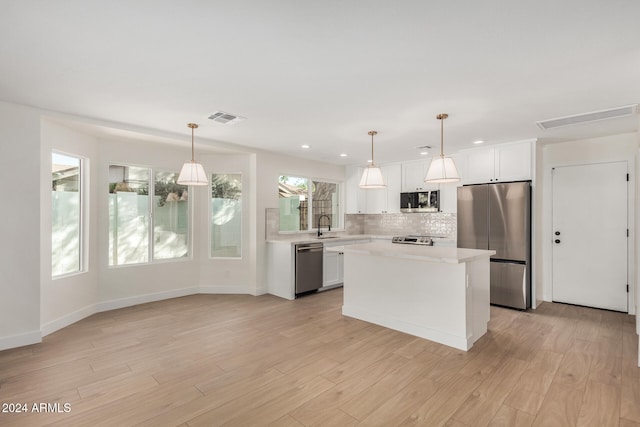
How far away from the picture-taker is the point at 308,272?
5.46 metres

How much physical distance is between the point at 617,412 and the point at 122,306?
→ 18.3 feet

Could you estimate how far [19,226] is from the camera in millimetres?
3361

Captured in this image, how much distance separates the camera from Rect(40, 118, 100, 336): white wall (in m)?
3.67

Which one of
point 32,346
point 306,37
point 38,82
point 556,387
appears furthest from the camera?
point 32,346

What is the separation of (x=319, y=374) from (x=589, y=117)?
155 inches

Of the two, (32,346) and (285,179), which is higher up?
(285,179)

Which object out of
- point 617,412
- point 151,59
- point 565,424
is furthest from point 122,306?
point 617,412

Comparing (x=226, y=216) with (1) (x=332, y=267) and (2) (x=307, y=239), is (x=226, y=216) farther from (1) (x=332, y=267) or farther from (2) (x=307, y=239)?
(1) (x=332, y=267)

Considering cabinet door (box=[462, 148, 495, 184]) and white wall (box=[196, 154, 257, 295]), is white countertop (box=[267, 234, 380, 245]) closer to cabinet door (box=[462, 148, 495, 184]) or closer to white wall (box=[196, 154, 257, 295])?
white wall (box=[196, 154, 257, 295])

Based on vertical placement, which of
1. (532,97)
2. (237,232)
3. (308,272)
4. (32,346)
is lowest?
(32,346)

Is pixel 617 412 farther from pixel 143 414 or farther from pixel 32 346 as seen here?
pixel 32 346

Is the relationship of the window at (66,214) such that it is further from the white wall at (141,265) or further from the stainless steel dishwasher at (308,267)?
the stainless steel dishwasher at (308,267)

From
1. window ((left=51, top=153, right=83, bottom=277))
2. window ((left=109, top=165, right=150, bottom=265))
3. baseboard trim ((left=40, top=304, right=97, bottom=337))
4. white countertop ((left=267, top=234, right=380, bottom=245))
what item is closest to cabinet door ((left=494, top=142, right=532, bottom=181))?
white countertop ((left=267, top=234, right=380, bottom=245))

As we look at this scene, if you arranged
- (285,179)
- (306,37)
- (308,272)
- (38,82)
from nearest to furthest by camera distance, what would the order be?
(306,37), (38,82), (308,272), (285,179)
